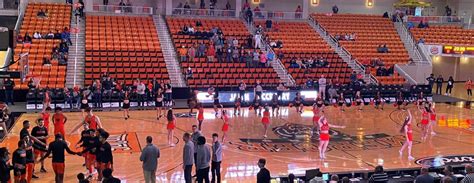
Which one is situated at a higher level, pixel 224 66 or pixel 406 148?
pixel 224 66

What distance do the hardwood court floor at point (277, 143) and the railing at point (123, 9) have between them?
13326mm

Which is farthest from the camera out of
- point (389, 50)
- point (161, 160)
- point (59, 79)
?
point (389, 50)

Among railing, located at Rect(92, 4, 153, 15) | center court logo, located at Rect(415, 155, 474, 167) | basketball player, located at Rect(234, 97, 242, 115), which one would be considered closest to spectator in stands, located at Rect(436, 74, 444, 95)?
basketball player, located at Rect(234, 97, 242, 115)

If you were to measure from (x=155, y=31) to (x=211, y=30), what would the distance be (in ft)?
11.8

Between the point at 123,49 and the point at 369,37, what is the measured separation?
699 inches

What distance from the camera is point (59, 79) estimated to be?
27.6 metres

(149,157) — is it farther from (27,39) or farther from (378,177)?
(27,39)

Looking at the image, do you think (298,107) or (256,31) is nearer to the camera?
(298,107)

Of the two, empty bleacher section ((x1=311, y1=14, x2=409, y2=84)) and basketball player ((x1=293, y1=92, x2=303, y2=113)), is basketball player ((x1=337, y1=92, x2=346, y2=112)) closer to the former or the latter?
basketball player ((x1=293, y1=92, x2=303, y2=113))

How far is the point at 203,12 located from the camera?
3834cm

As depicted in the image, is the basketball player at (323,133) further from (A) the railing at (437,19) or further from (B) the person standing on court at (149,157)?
(A) the railing at (437,19)

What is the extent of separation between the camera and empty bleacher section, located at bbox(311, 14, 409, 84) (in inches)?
1422

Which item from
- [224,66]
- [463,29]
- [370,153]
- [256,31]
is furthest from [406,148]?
[463,29]

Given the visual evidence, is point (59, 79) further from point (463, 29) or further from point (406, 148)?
point (463, 29)
